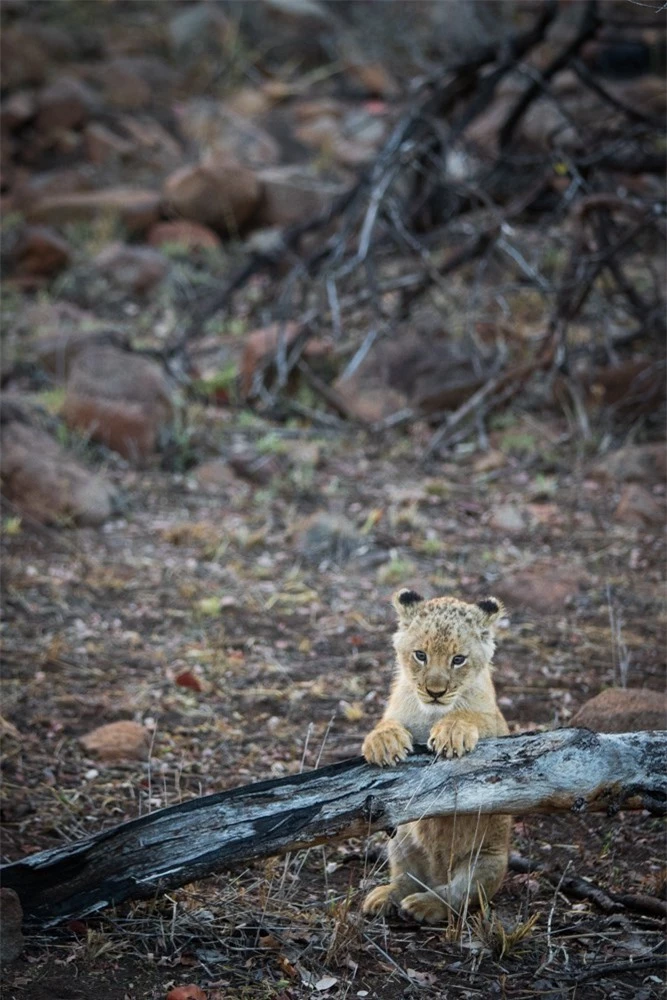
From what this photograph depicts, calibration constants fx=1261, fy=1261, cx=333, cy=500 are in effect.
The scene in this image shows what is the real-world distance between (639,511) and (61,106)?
33.5ft

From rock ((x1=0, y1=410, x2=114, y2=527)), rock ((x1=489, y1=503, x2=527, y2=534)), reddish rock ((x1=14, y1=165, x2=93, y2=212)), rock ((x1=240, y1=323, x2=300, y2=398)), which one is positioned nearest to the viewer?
rock ((x1=0, y1=410, x2=114, y2=527))

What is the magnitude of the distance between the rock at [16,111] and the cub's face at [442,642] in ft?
40.2

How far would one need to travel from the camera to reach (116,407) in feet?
26.3

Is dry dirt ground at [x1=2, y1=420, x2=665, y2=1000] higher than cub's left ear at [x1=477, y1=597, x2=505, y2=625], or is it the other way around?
cub's left ear at [x1=477, y1=597, x2=505, y2=625]

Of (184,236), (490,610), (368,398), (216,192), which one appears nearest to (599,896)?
(490,610)

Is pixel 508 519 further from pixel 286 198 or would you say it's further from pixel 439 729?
pixel 286 198

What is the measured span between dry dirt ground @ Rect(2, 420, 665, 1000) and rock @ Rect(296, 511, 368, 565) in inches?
0.7

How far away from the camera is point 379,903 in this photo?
3.82m

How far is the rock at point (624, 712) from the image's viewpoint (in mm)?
4500

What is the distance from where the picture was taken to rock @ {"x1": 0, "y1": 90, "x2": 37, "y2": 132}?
14.5 metres

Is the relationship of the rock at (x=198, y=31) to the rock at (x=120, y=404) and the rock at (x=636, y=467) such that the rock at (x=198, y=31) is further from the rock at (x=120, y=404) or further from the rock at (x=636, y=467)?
the rock at (x=636, y=467)

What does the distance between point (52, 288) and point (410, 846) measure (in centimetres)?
876

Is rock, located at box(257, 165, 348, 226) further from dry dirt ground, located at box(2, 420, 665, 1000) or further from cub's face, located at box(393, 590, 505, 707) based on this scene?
cub's face, located at box(393, 590, 505, 707)

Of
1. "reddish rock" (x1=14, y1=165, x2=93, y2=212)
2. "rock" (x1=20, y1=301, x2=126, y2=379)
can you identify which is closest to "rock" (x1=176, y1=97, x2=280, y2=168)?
"reddish rock" (x1=14, y1=165, x2=93, y2=212)
